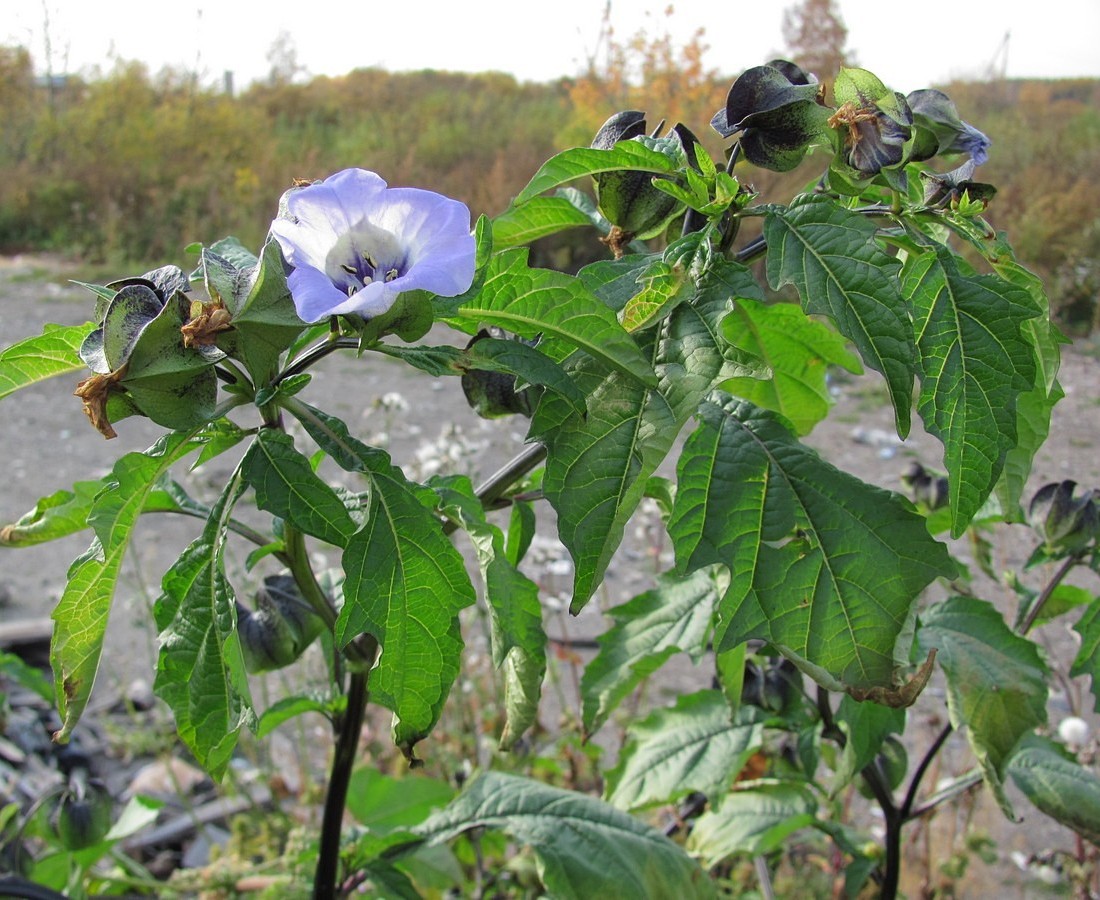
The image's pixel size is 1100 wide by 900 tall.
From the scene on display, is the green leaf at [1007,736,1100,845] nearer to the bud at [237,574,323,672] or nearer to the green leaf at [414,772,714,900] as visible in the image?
the green leaf at [414,772,714,900]

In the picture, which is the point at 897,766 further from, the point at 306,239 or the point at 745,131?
the point at 306,239

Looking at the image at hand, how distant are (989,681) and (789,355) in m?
0.39

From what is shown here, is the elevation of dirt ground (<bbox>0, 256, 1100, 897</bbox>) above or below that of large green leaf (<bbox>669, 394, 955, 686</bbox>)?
below

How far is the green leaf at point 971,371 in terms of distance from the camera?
0.66 m

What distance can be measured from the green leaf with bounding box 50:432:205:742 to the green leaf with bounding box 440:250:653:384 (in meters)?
0.23

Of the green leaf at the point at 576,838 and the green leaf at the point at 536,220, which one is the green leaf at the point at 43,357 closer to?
the green leaf at the point at 536,220

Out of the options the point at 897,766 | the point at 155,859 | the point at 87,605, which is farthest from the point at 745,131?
the point at 155,859

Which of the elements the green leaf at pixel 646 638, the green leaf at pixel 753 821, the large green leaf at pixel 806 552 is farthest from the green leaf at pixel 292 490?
the green leaf at pixel 753 821

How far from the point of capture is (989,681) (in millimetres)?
1023

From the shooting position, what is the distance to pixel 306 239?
668mm

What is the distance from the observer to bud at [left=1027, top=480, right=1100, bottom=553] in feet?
3.95

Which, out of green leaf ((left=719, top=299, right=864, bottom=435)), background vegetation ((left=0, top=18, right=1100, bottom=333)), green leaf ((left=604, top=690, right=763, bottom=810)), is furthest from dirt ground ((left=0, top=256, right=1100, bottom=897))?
background vegetation ((left=0, top=18, right=1100, bottom=333))

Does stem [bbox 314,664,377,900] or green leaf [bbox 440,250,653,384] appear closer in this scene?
green leaf [bbox 440,250,653,384]

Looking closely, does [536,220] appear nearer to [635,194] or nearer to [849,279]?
[635,194]
